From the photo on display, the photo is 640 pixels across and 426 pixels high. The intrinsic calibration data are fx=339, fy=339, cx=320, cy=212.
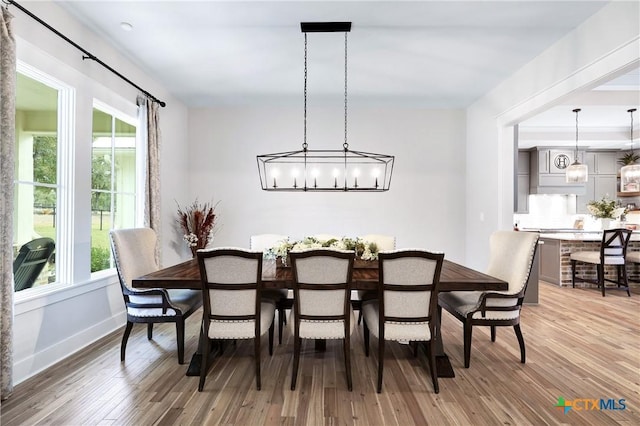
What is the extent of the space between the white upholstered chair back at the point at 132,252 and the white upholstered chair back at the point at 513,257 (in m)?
3.06

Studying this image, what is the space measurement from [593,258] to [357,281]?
477cm

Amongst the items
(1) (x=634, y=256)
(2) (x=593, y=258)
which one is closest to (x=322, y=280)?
(2) (x=593, y=258)

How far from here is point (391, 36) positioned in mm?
3207

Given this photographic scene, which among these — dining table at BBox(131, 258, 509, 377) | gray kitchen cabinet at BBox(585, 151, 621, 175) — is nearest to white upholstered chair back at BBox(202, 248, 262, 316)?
dining table at BBox(131, 258, 509, 377)

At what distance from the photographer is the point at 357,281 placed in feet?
7.76

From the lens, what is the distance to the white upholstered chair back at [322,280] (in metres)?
2.24

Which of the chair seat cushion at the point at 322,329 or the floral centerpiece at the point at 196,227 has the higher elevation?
the floral centerpiece at the point at 196,227

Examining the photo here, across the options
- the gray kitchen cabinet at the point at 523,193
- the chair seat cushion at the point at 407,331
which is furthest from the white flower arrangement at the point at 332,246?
the gray kitchen cabinet at the point at 523,193

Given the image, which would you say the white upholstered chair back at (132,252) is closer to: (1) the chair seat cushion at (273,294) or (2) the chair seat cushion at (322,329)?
(1) the chair seat cushion at (273,294)

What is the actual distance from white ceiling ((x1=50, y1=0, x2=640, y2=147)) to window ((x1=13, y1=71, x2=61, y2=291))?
788 millimetres

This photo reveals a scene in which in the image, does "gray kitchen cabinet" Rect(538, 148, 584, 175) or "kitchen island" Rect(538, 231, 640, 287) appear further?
"gray kitchen cabinet" Rect(538, 148, 584, 175)

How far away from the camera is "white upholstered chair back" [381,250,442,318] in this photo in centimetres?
224
